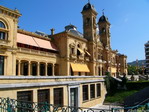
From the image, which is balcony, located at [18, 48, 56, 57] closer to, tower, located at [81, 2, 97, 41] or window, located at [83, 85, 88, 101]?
window, located at [83, 85, 88, 101]

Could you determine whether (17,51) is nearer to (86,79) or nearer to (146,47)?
(86,79)

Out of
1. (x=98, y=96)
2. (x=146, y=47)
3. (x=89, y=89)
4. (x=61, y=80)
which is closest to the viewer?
(x=61, y=80)

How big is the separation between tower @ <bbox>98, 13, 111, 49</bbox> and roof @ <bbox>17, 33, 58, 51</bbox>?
22.0 metres

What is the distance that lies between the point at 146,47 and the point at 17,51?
101 meters

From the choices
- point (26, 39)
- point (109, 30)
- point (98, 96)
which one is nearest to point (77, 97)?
point (98, 96)

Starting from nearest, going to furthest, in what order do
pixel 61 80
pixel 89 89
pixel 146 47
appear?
pixel 61 80 < pixel 89 89 < pixel 146 47

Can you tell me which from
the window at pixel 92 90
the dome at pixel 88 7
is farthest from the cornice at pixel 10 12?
the dome at pixel 88 7

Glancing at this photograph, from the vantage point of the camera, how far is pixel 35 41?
27.7m

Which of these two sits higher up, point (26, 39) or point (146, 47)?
point (146, 47)

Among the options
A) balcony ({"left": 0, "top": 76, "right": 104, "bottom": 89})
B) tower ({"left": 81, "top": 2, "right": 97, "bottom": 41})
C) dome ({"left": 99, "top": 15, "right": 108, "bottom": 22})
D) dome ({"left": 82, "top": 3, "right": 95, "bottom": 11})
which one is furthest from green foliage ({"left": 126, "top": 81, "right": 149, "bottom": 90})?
dome ({"left": 99, "top": 15, "right": 108, "bottom": 22})

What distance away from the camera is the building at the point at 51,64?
17156 millimetres

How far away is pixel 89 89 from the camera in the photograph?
2755cm

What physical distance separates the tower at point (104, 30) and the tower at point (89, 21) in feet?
28.3

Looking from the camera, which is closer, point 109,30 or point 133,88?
point 133,88
